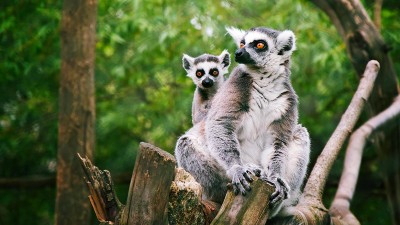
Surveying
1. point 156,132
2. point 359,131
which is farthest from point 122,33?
point 359,131

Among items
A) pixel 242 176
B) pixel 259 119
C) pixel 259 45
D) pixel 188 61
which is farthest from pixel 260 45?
pixel 188 61

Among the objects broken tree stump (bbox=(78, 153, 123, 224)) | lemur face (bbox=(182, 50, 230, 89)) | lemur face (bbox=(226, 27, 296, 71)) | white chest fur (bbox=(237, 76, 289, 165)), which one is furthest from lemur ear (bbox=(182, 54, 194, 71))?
broken tree stump (bbox=(78, 153, 123, 224))

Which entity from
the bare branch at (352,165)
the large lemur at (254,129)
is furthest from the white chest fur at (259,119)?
the bare branch at (352,165)

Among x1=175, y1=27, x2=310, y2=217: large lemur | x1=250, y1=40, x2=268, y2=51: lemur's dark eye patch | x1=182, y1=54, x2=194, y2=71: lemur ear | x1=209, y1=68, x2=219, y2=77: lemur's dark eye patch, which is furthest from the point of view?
x1=182, y1=54, x2=194, y2=71: lemur ear

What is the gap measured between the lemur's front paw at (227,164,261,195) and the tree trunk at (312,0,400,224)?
3614 millimetres

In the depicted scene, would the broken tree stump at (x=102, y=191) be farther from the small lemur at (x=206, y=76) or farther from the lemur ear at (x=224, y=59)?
the lemur ear at (x=224, y=59)

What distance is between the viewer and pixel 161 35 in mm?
8938

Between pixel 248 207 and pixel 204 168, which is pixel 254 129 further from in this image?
pixel 248 207

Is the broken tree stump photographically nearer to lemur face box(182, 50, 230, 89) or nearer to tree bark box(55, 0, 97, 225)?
lemur face box(182, 50, 230, 89)

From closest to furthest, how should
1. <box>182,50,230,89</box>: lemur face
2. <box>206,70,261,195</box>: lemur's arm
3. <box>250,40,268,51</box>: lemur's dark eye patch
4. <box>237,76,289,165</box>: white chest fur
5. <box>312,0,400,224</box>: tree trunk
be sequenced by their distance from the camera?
1. <box>206,70,261,195</box>: lemur's arm
2. <box>237,76,289,165</box>: white chest fur
3. <box>250,40,268,51</box>: lemur's dark eye patch
4. <box>182,50,230,89</box>: lemur face
5. <box>312,0,400,224</box>: tree trunk

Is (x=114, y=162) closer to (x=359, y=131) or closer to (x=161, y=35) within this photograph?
(x=161, y=35)

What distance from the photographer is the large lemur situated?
4758 mm

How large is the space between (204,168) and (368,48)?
360 cm

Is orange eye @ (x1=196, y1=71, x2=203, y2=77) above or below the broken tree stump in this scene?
above
